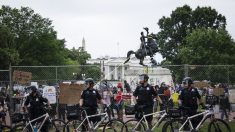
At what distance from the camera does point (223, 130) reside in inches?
467

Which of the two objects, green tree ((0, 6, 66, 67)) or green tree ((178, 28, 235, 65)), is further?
green tree ((0, 6, 66, 67))

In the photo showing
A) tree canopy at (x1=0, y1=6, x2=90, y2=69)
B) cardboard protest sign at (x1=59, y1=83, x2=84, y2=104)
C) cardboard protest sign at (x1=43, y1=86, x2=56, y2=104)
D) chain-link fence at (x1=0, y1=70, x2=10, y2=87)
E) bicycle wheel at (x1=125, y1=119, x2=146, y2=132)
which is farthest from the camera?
tree canopy at (x1=0, y1=6, x2=90, y2=69)

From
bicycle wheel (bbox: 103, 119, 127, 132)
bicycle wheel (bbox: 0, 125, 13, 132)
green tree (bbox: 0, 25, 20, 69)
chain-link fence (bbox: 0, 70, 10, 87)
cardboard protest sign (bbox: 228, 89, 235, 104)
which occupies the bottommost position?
bicycle wheel (bbox: 0, 125, 13, 132)

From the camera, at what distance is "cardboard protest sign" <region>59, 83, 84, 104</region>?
58.7 ft

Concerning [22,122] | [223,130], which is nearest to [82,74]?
[22,122]

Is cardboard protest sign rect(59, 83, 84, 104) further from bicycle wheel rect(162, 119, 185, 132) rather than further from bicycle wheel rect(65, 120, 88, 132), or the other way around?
bicycle wheel rect(162, 119, 185, 132)

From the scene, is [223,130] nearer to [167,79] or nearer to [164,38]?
[167,79]

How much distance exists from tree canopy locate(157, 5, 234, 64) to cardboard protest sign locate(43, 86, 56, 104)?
1738 inches

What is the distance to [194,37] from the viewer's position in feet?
201

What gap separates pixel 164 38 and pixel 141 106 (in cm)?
5521

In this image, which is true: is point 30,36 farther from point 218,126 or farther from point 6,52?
point 218,126

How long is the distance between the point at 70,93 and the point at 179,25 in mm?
51602

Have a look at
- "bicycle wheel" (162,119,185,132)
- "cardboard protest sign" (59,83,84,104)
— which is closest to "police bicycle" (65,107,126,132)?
"bicycle wheel" (162,119,185,132)

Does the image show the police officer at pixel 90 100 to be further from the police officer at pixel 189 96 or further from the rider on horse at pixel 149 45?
the rider on horse at pixel 149 45
